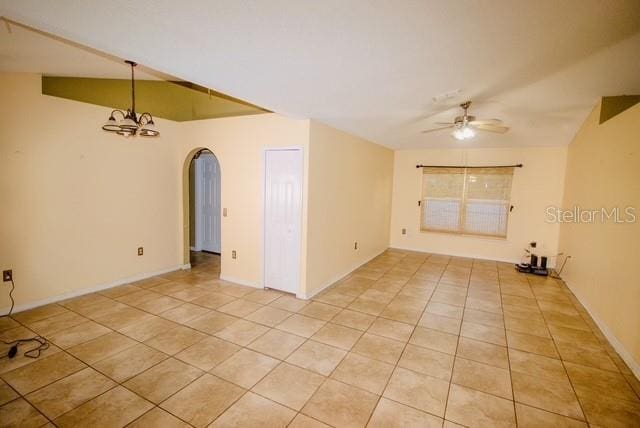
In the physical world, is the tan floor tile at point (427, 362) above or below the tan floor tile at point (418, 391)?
above

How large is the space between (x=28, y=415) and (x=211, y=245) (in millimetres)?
4518

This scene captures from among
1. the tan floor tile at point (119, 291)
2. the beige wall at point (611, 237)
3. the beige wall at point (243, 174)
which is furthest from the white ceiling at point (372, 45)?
the tan floor tile at point (119, 291)

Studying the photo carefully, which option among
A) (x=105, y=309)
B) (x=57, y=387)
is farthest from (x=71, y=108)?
(x=57, y=387)

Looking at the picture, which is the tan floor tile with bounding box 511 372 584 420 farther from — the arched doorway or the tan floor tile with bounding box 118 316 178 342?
the arched doorway

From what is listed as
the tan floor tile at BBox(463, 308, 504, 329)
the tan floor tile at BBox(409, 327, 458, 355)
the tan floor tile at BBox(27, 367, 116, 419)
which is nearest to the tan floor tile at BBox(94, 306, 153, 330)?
the tan floor tile at BBox(27, 367, 116, 419)

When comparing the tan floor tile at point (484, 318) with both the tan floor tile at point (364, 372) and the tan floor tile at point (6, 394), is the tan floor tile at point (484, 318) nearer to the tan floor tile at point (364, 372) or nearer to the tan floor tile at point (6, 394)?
the tan floor tile at point (364, 372)

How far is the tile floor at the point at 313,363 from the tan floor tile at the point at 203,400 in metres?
0.01

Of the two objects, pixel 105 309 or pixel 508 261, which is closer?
pixel 105 309

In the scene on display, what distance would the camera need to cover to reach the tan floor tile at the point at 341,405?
194cm

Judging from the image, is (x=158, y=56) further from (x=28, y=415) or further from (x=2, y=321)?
(x=2, y=321)

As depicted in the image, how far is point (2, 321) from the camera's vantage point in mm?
3049

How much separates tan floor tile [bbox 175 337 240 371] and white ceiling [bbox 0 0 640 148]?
2409 mm

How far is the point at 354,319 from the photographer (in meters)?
3.38

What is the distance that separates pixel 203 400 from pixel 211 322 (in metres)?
1.21
